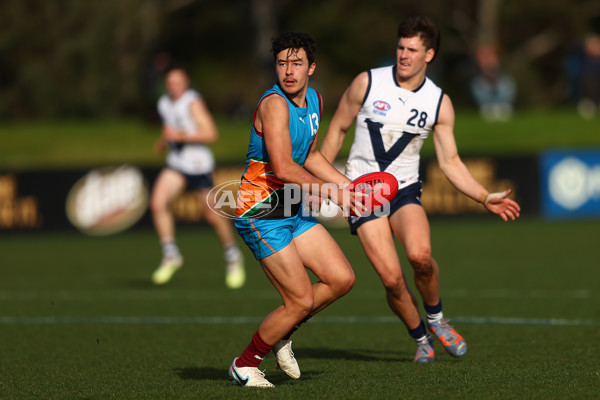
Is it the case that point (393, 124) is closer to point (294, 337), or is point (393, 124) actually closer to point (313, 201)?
point (313, 201)

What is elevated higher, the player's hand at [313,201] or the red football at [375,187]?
the red football at [375,187]

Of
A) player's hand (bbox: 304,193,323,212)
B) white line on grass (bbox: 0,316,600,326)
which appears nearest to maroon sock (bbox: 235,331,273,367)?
player's hand (bbox: 304,193,323,212)

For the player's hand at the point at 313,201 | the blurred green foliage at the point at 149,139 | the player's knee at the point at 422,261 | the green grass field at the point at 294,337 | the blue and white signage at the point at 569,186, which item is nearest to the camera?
the green grass field at the point at 294,337

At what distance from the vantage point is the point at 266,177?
598cm

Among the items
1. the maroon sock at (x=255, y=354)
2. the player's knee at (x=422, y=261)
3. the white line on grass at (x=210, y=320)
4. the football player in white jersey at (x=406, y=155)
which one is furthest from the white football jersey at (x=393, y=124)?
the white line on grass at (x=210, y=320)

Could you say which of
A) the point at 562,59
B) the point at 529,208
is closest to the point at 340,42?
the point at 562,59

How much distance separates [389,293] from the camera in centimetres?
686

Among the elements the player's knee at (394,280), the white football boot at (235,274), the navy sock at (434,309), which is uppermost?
the player's knee at (394,280)

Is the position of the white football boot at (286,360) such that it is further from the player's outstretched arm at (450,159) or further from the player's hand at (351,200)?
the player's outstretched arm at (450,159)

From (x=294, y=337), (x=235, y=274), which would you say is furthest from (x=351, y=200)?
(x=235, y=274)

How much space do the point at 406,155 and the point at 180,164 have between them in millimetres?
4732

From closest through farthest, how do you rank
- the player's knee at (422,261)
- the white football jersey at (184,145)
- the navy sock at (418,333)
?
1. the player's knee at (422,261)
2. the navy sock at (418,333)
3. the white football jersey at (184,145)

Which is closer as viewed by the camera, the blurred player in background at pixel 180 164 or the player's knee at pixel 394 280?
the player's knee at pixel 394 280

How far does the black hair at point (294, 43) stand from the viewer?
5.75 m
